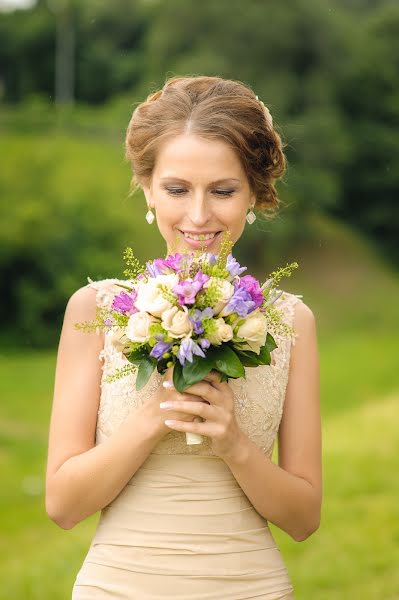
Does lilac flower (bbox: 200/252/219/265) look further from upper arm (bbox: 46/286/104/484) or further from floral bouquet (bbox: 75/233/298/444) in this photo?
upper arm (bbox: 46/286/104/484)

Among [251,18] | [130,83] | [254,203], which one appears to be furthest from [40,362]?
[254,203]

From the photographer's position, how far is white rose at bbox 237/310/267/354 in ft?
8.53

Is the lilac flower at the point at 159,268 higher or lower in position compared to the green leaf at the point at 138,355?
higher

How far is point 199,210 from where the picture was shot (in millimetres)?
3021

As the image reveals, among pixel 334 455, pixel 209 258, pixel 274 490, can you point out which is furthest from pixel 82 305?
pixel 334 455

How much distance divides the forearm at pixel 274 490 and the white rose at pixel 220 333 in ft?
1.31

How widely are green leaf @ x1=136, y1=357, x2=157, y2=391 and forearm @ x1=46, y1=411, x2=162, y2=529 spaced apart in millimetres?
188

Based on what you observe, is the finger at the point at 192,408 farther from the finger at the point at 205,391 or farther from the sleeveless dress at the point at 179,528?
the sleeveless dress at the point at 179,528

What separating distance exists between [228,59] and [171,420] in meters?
23.6

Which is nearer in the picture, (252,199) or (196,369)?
(196,369)

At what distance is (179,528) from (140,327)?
752 millimetres

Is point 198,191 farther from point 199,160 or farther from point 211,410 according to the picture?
point 211,410

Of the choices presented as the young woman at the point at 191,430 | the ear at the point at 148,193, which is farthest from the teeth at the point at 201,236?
the ear at the point at 148,193

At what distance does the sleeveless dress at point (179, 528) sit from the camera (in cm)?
291
